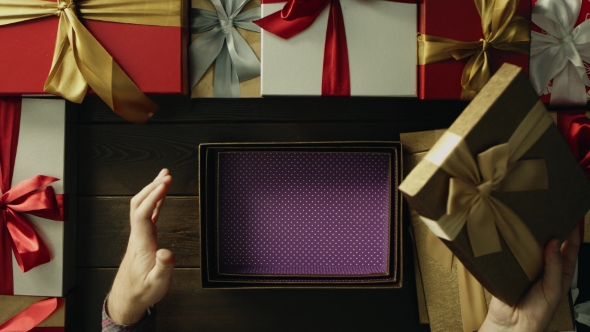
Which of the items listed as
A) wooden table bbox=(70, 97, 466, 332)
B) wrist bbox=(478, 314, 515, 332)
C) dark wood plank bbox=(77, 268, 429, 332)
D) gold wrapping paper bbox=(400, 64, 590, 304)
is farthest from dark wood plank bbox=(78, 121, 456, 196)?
wrist bbox=(478, 314, 515, 332)

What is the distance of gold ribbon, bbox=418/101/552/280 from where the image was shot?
0.63 m

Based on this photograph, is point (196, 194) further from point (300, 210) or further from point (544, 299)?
point (544, 299)

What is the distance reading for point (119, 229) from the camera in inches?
42.1

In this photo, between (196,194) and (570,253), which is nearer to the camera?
(570,253)

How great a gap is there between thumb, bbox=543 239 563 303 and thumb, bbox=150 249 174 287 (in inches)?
26.5

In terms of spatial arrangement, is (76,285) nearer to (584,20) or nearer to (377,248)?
(377,248)

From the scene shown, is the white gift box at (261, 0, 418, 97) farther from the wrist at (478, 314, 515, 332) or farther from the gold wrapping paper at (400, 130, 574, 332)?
the wrist at (478, 314, 515, 332)

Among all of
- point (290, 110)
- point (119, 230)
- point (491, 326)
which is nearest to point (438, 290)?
point (491, 326)

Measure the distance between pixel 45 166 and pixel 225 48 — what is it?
0.48 m

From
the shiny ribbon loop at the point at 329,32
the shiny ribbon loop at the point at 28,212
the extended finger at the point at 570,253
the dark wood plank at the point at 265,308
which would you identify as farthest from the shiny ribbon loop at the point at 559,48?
the shiny ribbon loop at the point at 28,212

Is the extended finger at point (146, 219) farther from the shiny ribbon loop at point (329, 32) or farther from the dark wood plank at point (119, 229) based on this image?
the shiny ribbon loop at point (329, 32)

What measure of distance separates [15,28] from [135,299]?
59 cm

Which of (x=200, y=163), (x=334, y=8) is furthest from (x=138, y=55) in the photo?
(x=334, y=8)

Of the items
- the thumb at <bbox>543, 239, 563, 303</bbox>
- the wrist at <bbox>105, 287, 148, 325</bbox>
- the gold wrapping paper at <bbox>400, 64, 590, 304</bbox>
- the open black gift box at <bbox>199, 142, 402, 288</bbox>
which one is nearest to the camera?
the gold wrapping paper at <bbox>400, 64, 590, 304</bbox>
